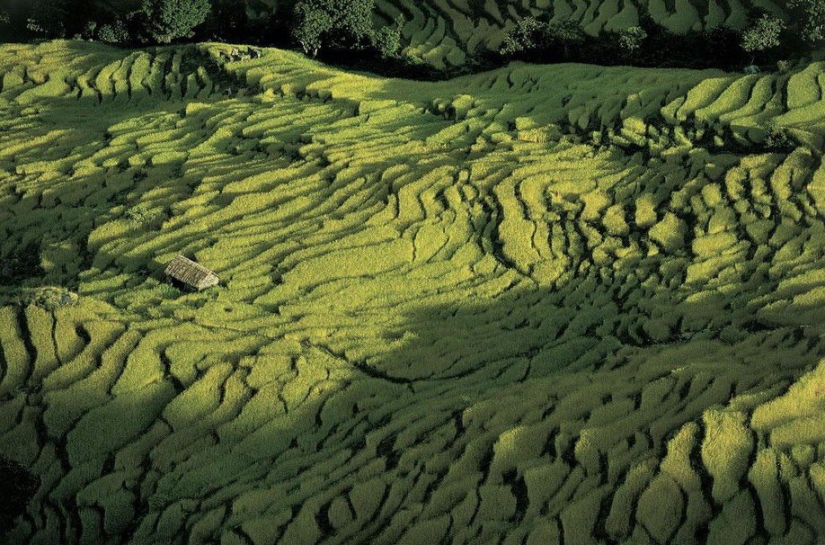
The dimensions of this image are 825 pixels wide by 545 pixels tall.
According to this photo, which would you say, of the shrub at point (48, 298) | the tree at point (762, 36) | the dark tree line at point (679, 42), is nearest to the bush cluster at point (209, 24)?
the dark tree line at point (679, 42)

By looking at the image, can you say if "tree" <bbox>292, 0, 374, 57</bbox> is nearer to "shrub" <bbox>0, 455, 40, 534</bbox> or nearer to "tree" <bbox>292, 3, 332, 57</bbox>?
"tree" <bbox>292, 3, 332, 57</bbox>

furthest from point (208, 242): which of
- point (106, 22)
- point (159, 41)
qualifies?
point (106, 22)

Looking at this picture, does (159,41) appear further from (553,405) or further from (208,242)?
(553,405)

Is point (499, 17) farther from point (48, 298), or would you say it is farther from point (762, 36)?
point (48, 298)

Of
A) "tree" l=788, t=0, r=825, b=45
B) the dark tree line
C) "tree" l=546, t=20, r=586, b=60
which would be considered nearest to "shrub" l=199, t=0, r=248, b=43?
the dark tree line

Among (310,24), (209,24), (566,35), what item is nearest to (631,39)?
(566,35)
